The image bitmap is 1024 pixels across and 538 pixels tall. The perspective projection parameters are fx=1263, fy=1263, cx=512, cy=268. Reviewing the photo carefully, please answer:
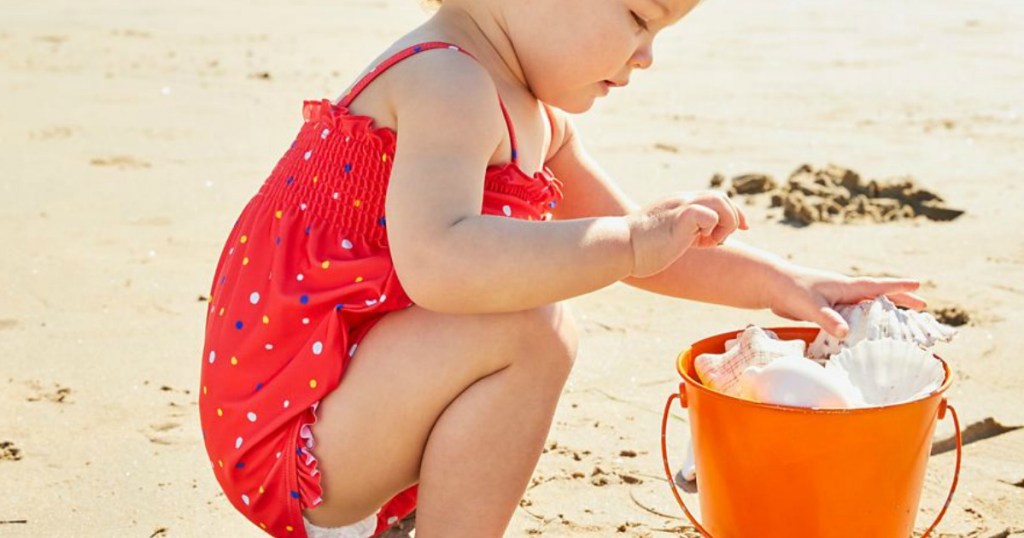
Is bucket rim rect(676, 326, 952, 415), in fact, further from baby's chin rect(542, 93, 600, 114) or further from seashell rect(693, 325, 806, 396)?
baby's chin rect(542, 93, 600, 114)

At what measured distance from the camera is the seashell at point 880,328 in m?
1.99

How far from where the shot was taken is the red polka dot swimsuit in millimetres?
1831

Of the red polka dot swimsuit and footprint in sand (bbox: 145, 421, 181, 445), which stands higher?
the red polka dot swimsuit

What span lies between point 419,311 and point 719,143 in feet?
10.6

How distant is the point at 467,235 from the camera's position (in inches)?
65.7

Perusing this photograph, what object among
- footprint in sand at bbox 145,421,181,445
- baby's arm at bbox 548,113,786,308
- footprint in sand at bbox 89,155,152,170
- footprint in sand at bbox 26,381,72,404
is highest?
baby's arm at bbox 548,113,786,308

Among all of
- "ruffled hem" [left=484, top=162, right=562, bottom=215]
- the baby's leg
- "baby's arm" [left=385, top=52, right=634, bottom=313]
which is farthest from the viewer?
"ruffled hem" [left=484, top=162, right=562, bottom=215]

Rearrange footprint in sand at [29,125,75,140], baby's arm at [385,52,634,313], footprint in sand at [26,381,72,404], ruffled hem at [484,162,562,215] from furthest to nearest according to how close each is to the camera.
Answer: footprint in sand at [29,125,75,140] → footprint in sand at [26,381,72,404] → ruffled hem at [484,162,562,215] → baby's arm at [385,52,634,313]

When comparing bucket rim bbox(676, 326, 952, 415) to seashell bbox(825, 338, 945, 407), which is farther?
seashell bbox(825, 338, 945, 407)

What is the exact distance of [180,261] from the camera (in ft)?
11.4

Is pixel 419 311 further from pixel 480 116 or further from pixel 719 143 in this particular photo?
pixel 719 143

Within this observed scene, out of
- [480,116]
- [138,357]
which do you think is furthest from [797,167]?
[480,116]

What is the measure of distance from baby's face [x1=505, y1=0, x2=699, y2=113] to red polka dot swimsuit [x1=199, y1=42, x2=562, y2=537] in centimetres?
12

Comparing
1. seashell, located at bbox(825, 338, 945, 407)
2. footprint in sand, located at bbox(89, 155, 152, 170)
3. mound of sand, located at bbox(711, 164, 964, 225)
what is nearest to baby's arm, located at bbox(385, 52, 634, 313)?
seashell, located at bbox(825, 338, 945, 407)
